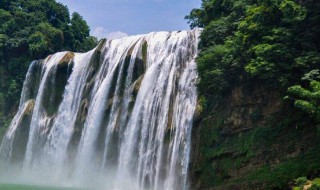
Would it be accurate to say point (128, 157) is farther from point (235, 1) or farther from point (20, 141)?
point (20, 141)

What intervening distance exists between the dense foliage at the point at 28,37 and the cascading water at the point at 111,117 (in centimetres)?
344

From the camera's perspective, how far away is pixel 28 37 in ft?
131

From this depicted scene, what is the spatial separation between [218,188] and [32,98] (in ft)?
69.7

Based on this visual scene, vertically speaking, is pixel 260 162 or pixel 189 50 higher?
pixel 189 50

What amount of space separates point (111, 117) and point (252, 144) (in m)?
10.7

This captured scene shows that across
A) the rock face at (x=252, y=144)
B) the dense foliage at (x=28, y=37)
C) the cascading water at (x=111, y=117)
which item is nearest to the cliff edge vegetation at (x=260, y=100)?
the rock face at (x=252, y=144)

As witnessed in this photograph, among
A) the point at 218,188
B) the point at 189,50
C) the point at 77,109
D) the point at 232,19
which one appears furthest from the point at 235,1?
the point at 77,109

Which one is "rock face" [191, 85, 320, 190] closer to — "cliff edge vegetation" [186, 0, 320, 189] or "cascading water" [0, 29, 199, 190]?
"cliff edge vegetation" [186, 0, 320, 189]

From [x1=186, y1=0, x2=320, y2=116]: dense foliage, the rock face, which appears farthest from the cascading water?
→ [x1=186, y1=0, x2=320, y2=116]: dense foliage

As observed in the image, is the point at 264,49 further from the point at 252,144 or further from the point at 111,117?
the point at 111,117

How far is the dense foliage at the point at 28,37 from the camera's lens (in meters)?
38.4

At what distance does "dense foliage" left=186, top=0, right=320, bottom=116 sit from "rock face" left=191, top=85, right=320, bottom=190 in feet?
2.59

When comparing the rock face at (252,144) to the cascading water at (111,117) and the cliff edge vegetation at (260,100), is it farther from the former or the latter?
the cascading water at (111,117)

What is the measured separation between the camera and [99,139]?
86.0 ft
